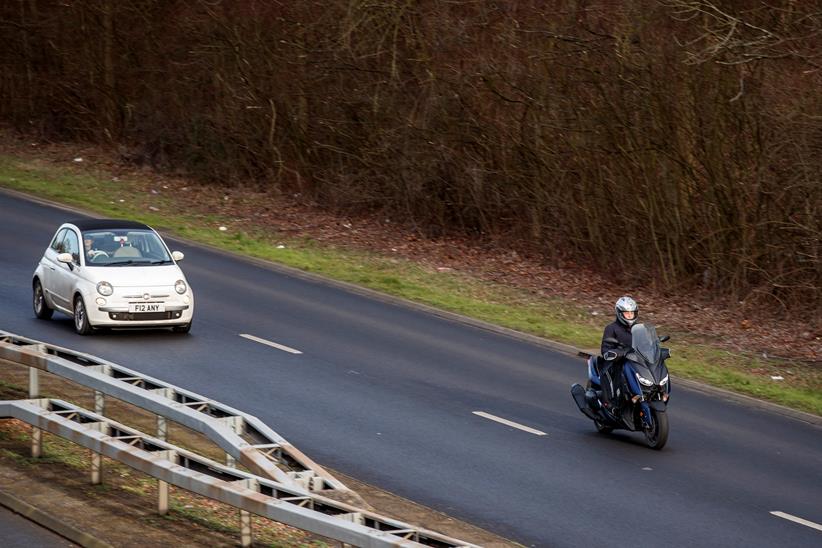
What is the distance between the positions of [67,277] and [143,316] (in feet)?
4.91

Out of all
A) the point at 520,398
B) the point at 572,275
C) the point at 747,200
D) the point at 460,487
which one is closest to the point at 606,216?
the point at 572,275

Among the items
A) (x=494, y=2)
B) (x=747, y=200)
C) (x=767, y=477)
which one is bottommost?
(x=767, y=477)

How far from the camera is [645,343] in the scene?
15312 millimetres

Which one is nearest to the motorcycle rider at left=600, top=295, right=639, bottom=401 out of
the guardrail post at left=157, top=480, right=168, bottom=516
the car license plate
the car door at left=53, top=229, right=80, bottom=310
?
the car license plate

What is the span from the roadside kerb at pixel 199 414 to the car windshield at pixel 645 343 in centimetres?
564

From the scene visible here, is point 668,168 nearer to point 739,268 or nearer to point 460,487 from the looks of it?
point 739,268

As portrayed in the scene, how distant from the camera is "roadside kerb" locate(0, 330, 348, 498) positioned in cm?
959

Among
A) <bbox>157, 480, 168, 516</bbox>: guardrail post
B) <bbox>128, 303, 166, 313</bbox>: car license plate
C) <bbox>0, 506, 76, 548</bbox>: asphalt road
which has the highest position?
<bbox>157, 480, 168, 516</bbox>: guardrail post

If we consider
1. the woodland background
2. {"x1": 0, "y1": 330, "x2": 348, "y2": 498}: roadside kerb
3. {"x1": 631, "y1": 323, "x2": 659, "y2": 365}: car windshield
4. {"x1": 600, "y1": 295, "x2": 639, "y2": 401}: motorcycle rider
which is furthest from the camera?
the woodland background

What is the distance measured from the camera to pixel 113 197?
3312 cm

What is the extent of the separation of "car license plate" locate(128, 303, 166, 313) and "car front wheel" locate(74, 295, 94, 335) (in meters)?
0.68

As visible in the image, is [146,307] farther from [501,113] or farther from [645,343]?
[501,113]

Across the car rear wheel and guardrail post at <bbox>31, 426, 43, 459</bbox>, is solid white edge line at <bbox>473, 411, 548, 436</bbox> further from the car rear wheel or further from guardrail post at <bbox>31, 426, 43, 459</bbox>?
the car rear wheel

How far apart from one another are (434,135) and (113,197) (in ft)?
28.1
